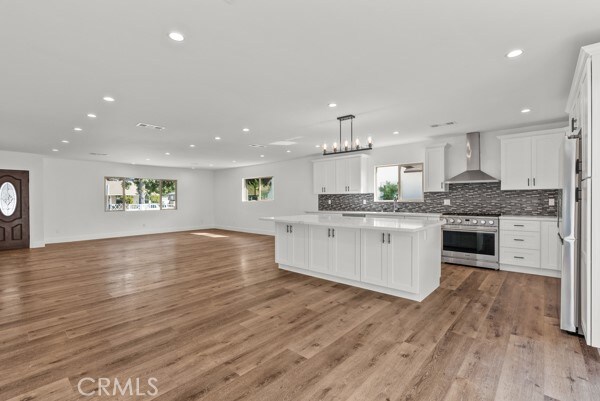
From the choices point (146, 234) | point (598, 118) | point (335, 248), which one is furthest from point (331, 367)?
point (146, 234)

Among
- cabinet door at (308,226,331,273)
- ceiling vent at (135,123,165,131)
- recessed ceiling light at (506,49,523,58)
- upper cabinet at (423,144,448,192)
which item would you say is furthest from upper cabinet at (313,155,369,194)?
recessed ceiling light at (506,49,523,58)

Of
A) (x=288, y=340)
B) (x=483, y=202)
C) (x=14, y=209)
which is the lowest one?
(x=288, y=340)

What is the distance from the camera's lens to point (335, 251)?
13.8 ft

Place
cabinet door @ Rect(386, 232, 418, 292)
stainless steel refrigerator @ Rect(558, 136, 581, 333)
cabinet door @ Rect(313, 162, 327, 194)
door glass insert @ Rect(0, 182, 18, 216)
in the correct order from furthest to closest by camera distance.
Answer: cabinet door @ Rect(313, 162, 327, 194) < door glass insert @ Rect(0, 182, 18, 216) < cabinet door @ Rect(386, 232, 418, 292) < stainless steel refrigerator @ Rect(558, 136, 581, 333)

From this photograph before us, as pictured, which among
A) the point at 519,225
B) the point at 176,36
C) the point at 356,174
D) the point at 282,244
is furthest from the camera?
the point at 356,174

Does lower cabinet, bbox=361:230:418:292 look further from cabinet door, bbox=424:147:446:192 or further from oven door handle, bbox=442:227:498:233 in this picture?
cabinet door, bbox=424:147:446:192

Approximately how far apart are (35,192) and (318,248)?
26.6 feet

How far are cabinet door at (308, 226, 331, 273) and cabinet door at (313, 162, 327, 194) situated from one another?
346 cm

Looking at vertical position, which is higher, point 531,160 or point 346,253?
point 531,160

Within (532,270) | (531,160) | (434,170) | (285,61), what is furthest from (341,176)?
(285,61)

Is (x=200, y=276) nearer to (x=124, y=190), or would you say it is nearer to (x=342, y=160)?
(x=342, y=160)

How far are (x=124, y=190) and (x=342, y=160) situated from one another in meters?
7.68

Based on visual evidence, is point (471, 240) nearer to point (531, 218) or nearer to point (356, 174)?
point (531, 218)

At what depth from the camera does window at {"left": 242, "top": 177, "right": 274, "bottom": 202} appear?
400 inches
